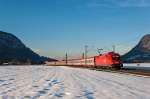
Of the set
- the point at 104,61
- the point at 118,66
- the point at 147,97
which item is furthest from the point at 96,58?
the point at 147,97

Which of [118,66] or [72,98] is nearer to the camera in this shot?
[72,98]

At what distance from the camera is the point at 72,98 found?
13344 millimetres

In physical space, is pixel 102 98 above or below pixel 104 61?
below

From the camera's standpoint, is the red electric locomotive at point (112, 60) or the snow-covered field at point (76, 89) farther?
the red electric locomotive at point (112, 60)

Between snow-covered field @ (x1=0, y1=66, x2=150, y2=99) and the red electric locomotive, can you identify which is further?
the red electric locomotive

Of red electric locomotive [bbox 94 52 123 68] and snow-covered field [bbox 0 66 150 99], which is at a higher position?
red electric locomotive [bbox 94 52 123 68]

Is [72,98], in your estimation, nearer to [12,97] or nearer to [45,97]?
[45,97]

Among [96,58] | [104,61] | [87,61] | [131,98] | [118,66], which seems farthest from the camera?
[87,61]

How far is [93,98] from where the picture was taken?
43.8ft

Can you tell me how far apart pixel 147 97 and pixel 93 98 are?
2510mm

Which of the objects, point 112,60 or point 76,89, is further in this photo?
point 112,60

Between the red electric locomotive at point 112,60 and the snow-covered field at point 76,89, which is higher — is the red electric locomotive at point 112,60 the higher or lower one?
the higher one

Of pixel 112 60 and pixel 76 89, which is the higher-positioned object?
pixel 112 60

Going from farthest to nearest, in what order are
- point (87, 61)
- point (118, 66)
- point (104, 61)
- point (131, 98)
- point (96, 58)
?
1. point (87, 61)
2. point (96, 58)
3. point (104, 61)
4. point (118, 66)
5. point (131, 98)
